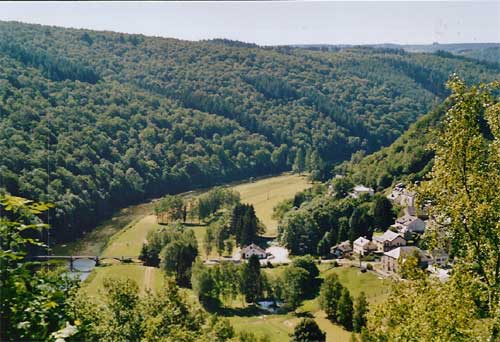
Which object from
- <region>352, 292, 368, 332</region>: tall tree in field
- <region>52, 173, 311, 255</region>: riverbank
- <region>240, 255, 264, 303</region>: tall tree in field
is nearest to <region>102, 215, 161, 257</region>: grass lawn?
<region>52, 173, 311, 255</region>: riverbank

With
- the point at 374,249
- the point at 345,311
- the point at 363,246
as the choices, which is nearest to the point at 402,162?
the point at 374,249

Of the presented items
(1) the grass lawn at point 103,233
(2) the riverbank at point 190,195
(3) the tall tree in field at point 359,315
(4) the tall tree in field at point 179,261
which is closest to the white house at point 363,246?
(2) the riverbank at point 190,195

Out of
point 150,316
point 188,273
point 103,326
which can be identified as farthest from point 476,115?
point 188,273

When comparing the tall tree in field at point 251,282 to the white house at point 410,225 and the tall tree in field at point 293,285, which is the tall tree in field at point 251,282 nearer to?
the tall tree in field at point 293,285

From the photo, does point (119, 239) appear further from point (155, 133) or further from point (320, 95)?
point (320, 95)

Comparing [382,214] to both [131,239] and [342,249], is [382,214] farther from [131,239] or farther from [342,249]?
[131,239]

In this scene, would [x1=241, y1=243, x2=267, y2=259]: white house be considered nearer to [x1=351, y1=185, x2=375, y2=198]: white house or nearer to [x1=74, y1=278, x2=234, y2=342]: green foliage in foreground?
[x1=351, y1=185, x2=375, y2=198]: white house
